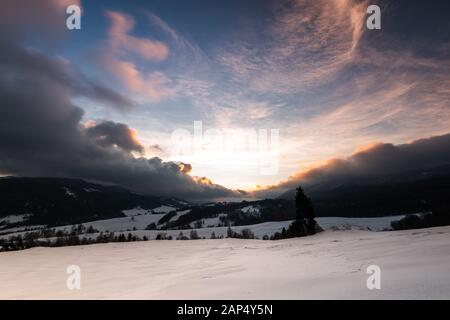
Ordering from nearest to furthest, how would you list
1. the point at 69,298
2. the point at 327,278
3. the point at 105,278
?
the point at 327,278 → the point at 69,298 → the point at 105,278

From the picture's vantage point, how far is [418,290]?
4098mm

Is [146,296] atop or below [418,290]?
below

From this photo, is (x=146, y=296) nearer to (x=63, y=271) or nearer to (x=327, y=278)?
(x=327, y=278)

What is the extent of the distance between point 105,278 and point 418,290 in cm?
850

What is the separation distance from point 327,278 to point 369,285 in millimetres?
1136
